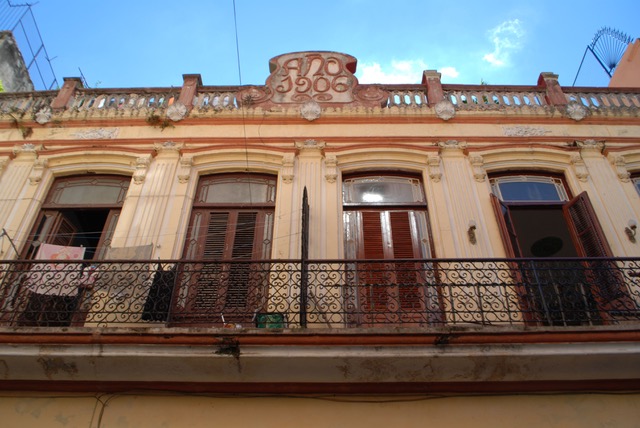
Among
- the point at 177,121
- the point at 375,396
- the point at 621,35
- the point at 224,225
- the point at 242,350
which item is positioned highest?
the point at 621,35

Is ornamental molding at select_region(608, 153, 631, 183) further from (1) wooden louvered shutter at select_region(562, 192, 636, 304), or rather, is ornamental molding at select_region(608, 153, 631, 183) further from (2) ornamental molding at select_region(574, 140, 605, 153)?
(1) wooden louvered shutter at select_region(562, 192, 636, 304)

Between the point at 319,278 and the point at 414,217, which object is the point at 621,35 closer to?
the point at 414,217

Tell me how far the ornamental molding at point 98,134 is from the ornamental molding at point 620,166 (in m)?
7.62

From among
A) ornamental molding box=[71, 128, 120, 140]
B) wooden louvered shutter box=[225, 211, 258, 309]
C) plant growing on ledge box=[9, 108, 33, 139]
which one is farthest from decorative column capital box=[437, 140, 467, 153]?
plant growing on ledge box=[9, 108, 33, 139]

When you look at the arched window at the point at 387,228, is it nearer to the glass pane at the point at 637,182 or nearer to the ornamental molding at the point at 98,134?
the glass pane at the point at 637,182

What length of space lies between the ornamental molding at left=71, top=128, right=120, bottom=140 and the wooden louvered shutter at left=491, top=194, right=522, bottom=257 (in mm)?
5849

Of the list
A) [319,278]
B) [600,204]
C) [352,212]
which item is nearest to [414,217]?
[352,212]

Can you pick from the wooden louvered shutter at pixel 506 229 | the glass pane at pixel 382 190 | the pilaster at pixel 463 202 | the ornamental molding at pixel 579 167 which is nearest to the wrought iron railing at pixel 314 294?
the wooden louvered shutter at pixel 506 229

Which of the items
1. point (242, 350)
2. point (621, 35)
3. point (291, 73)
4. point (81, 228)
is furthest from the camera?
point (621, 35)

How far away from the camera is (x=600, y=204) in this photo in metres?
6.61

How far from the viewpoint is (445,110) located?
7.72 metres

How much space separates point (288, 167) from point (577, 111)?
4.75 meters

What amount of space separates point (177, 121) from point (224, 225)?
7.07ft

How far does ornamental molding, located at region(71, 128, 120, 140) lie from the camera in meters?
7.56
